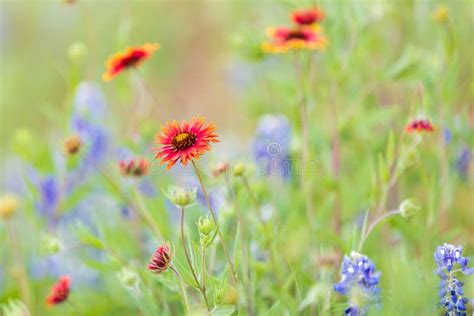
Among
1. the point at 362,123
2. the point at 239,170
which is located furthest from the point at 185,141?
the point at 362,123

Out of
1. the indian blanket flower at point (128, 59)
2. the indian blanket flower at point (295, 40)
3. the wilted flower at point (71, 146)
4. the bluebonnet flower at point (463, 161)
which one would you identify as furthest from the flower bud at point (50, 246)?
the bluebonnet flower at point (463, 161)

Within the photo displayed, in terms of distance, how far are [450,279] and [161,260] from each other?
29cm

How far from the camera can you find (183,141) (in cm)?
67

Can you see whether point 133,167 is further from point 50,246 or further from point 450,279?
point 450,279

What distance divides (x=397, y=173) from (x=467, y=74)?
0.64 m

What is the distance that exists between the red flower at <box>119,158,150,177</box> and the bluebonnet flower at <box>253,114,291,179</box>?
1.10 ft

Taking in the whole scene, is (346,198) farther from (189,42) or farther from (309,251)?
(189,42)

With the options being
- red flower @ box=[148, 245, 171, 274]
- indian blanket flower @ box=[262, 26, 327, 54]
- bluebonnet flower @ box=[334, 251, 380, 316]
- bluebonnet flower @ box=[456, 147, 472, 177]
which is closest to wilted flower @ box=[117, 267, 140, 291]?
red flower @ box=[148, 245, 171, 274]

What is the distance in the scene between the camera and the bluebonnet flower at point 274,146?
1217 millimetres

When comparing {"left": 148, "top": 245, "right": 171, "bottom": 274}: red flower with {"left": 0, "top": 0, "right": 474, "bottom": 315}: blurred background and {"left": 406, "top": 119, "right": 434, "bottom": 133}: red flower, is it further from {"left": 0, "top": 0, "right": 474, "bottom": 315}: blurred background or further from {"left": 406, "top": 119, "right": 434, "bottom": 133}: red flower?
{"left": 406, "top": 119, "right": 434, "bottom": 133}: red flower

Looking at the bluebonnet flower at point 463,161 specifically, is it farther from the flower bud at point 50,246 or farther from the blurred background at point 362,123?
the flower bud at point 50,246

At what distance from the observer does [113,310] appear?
43.1 inches

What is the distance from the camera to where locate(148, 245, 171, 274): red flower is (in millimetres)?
641

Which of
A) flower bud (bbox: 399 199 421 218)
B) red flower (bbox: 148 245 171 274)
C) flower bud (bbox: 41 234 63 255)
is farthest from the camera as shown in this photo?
flower bud (bbox: 41 234 63 255)
